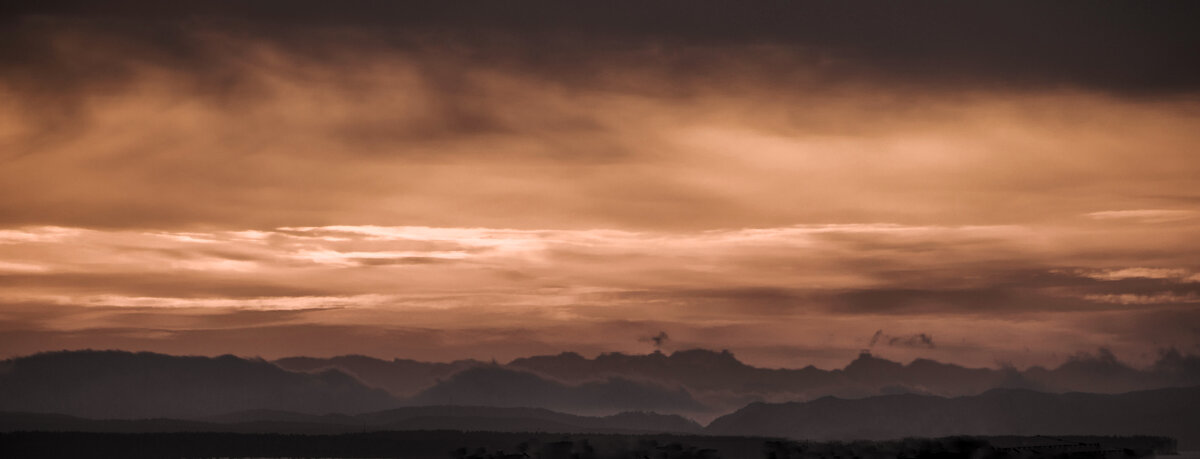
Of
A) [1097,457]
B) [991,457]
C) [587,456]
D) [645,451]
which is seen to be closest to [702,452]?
[645,451]

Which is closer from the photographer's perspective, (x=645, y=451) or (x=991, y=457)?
(x=991, y=457)

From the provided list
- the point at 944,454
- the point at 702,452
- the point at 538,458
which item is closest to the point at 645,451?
the point at 702,452

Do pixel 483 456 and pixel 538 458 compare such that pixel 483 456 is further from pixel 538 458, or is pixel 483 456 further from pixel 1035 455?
pixel 1035 455

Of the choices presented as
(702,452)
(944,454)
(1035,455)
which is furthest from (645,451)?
(1035,455)

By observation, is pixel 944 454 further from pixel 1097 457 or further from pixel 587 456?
pixel 587 456

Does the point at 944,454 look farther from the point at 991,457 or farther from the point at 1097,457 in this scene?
the point at 1097,457

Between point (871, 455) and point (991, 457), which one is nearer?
point (991, 457)

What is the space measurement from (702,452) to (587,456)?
21.5 m

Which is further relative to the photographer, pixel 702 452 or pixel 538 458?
pixel 702 452

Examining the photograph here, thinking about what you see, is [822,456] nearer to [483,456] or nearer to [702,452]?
[702,452]

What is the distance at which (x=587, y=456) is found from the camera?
183 meters

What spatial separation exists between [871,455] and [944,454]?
1239 cm

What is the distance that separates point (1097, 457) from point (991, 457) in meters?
22.9

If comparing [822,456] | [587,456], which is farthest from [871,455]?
[587,456]
